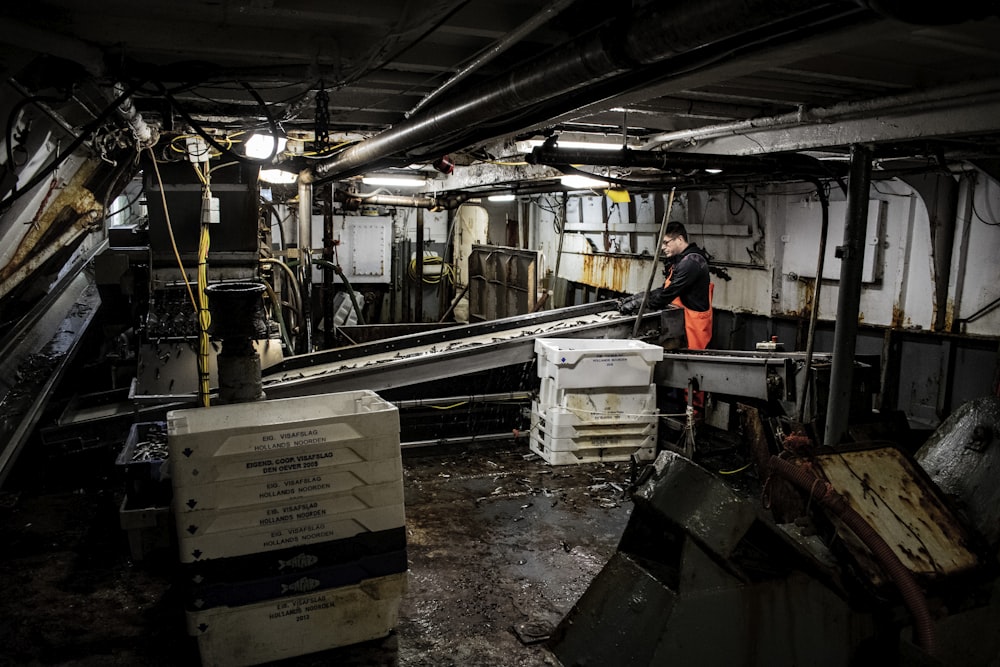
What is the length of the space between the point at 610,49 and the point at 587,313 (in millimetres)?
5406

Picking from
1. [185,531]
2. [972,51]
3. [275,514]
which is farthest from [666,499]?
[972,51]

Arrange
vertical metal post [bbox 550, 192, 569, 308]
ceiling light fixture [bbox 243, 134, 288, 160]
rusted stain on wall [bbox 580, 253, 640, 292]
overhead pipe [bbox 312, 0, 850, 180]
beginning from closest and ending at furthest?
overhead pipe [bbox 312, 0, 850, 180], ceiling light fixture [bbox 243, 134, 288, 160], rusted stain on wall [bbox 580, 253, 640, 292], vertical metal post [bbox 550, 192, 569, 308]

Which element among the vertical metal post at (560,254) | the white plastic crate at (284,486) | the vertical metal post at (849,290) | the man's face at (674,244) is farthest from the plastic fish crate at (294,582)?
the vertical metal post at (560,254)

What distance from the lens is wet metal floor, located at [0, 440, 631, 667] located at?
339 centimetres

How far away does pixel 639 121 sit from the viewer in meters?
4.77

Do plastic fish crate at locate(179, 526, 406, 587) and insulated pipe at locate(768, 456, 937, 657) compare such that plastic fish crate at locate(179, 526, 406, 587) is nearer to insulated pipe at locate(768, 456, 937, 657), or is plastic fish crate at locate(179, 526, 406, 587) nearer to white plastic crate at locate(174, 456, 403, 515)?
white plastic crate at locate(174, 456, 403, 515)

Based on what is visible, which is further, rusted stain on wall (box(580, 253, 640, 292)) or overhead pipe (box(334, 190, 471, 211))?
rusted stain on wall (box(580, 253, 640, 292))

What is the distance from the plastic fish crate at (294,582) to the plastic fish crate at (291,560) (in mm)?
14

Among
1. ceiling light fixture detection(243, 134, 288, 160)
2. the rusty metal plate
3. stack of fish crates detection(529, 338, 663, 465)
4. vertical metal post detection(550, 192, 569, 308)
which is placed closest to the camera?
the rusty metal plate

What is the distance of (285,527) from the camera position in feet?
10.4

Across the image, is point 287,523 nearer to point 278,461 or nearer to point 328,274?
point 278,461

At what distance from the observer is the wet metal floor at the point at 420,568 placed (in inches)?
133

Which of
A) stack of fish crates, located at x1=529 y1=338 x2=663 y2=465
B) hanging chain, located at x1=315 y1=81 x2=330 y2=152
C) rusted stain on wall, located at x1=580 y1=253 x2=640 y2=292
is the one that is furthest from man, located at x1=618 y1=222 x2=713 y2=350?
hanging chain, located at x1=315 y1=81 x2=330 y2=152

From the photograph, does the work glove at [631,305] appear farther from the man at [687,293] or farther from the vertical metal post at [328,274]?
the vertical metal post at [328,274]
